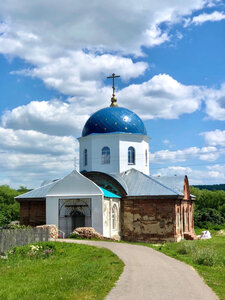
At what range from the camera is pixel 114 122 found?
2838cm

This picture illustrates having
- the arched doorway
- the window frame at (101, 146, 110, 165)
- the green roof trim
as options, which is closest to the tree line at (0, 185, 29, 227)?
the window frame at (101, 146, 110, 165)

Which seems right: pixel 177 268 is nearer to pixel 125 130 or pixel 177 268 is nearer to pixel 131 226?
pixel 131 226

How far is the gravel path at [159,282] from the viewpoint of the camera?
845cm

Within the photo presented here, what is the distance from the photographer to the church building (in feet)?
78.1

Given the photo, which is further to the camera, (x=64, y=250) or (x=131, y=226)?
(x=131, y=226)

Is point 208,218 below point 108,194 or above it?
below

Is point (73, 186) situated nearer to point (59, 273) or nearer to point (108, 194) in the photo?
point (108, 194)

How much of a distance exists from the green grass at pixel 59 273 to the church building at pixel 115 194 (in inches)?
280

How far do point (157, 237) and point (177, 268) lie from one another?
1236cm

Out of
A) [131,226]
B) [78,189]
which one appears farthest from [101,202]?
[131,226]

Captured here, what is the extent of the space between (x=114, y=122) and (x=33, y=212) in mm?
8380

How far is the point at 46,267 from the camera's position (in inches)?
497

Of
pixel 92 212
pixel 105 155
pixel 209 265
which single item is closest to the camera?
pixel 209 265

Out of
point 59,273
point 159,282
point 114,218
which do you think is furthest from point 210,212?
point 159,282
